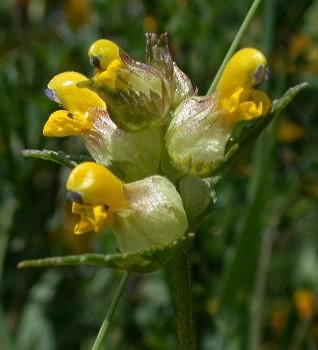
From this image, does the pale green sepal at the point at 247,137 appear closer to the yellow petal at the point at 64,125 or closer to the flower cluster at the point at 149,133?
the flower cluster at the point at 149,133

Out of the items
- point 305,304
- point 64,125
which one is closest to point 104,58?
point 64,125

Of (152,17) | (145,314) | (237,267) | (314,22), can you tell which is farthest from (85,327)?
(314,22)

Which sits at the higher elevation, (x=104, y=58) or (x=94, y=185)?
(x=104, y=58)

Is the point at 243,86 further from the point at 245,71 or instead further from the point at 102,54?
the point at 102,54

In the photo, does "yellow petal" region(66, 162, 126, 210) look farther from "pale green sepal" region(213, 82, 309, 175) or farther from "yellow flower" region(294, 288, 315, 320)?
"yellow flower" region(294, 288, 315, 320)

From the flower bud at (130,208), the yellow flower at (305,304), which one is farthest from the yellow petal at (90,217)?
the yellow flower at (305,304)

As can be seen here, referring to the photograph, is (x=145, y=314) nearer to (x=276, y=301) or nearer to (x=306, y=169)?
(x=276, y=301)
